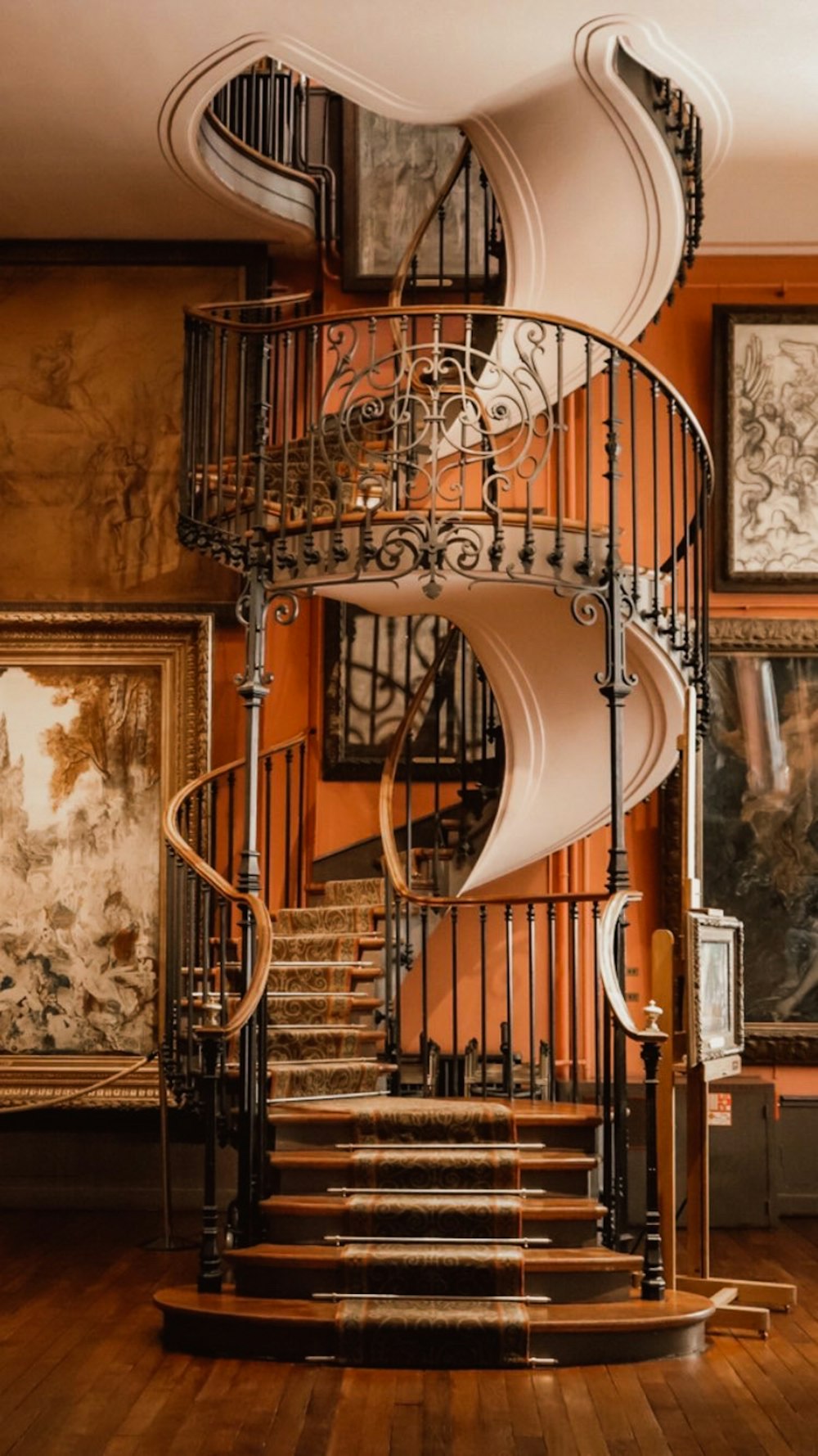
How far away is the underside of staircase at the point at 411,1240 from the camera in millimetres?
4840

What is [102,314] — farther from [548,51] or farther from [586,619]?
[586,619]

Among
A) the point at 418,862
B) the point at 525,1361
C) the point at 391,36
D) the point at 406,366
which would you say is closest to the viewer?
the point at 525,1361

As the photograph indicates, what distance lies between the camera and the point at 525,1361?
15.7 ft

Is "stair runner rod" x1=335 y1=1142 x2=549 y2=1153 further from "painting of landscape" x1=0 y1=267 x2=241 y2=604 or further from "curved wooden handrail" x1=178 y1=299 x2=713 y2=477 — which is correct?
"painting of landscape" x1=0 y1=267 x2=241 y2=604

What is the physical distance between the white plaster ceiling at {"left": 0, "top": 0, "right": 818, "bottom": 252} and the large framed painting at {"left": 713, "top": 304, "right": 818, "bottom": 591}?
0.55 metres

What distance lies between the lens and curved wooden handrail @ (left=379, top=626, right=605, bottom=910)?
264 inches

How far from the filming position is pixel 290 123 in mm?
8258

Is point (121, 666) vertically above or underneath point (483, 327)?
underneath

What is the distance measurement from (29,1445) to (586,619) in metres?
3.31

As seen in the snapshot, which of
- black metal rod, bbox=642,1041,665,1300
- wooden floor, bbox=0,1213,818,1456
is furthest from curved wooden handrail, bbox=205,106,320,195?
wooden floor, bbox=0,1213,818,1456

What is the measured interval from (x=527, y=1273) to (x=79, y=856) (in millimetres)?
3527

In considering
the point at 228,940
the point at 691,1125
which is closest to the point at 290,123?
the point at 228,940

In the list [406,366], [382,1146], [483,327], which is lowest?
[382,1146]

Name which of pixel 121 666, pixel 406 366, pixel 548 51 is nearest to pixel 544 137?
pixel 548 51
